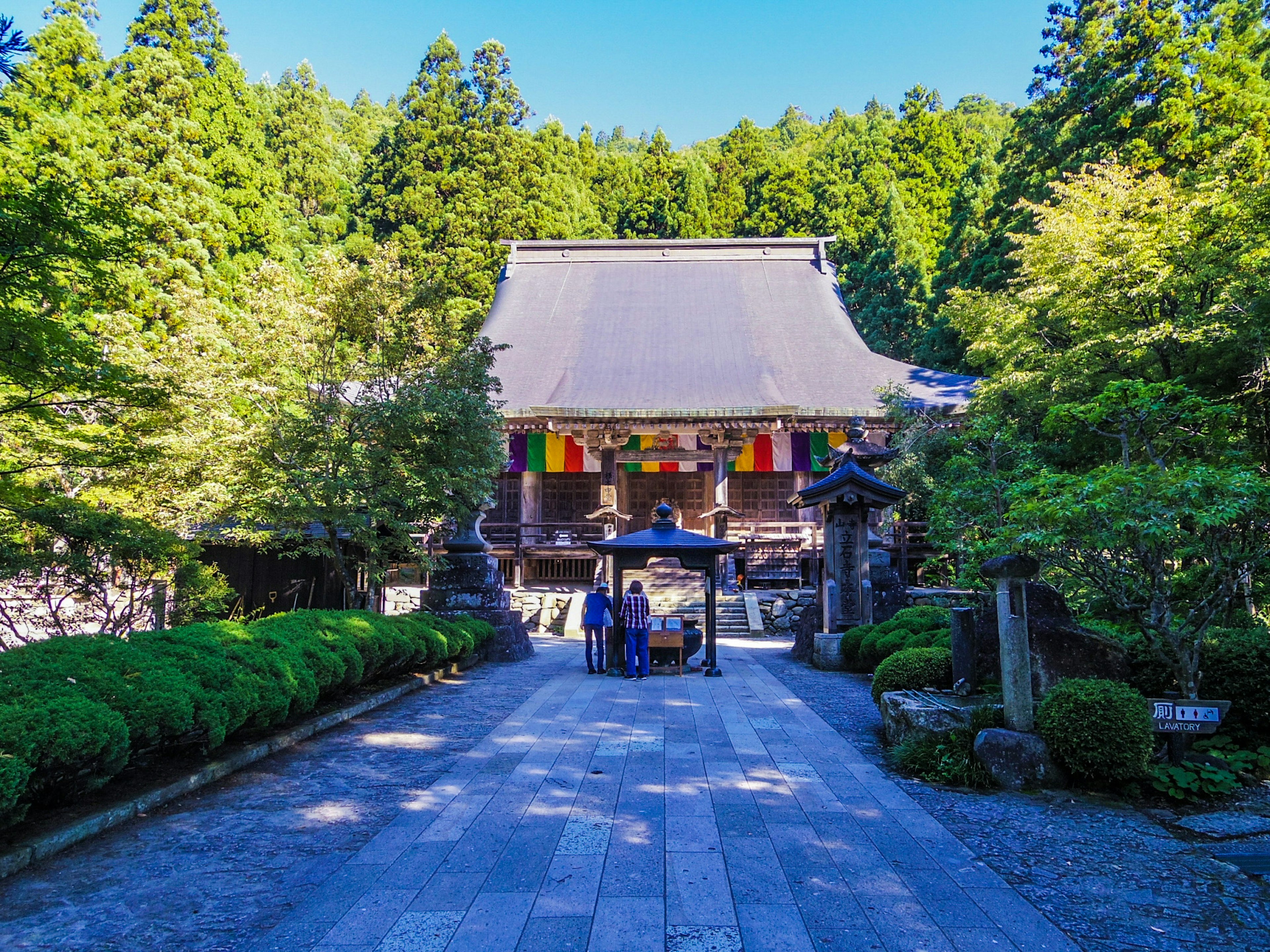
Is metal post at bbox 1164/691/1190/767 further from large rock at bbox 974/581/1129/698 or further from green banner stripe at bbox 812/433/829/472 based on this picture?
green banner stripe at bbox 812/433/829/472

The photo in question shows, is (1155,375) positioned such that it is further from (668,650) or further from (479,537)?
(479,537)

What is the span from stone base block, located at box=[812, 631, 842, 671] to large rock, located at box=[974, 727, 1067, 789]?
5401 millimetres

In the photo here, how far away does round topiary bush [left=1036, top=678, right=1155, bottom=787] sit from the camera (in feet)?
13.8

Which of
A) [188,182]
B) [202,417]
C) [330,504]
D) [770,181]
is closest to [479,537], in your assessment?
[330,504]

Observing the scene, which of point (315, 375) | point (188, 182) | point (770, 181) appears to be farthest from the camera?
point (770, 181)

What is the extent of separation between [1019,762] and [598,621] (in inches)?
240

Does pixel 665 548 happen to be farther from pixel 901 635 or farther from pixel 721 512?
pixel 721 512

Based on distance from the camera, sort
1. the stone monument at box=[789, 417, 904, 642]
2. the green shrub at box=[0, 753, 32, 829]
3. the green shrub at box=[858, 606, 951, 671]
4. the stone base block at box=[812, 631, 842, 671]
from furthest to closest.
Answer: the stone monument at box=[789, 417, 904, 642], the stone base block at box=[812, 631, 842, 671], the green shrub at box=[858, 606, 951, 671], the green shrub at box=[0, 753, 32, 829]

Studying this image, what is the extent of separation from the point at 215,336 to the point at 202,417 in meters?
1.75

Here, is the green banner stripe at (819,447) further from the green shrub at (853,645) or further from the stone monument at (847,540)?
the green shrub at (853,645)

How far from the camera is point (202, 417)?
33.1 feet

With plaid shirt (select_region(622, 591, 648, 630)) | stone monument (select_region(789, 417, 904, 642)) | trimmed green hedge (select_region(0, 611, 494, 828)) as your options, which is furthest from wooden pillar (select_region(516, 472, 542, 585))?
trimmed green hedge (select_region(0, 611, 494, 828))

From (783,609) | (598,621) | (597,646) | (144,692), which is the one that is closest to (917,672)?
(598,621)

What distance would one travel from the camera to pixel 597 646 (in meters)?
9.94
